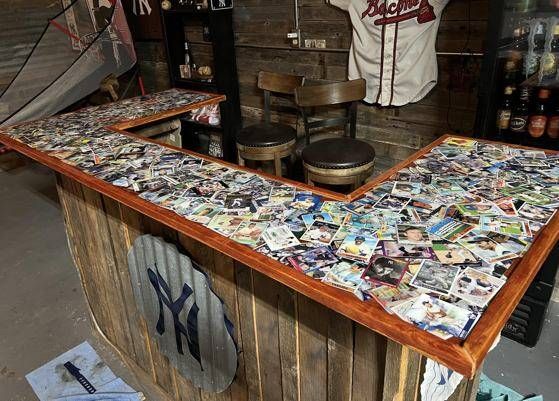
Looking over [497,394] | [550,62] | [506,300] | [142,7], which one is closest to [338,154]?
[550,62]

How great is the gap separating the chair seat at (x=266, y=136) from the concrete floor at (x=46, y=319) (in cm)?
150

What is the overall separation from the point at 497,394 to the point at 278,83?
2.42 meters

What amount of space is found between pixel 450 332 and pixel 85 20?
181 inches

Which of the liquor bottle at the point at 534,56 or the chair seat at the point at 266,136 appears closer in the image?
the liquor bottle at the point at 534,56

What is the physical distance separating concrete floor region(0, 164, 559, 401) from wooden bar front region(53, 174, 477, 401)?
0.44m

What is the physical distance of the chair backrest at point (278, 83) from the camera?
3.24 m

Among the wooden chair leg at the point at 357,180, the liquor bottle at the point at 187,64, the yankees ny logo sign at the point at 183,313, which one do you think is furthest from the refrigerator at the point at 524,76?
the liquor bottle at the point at 187,64

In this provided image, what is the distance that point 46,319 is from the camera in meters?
2.72

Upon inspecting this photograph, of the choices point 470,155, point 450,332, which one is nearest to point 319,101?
point 470,155

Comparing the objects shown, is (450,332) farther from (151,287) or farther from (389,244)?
(151,287)

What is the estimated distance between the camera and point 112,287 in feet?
7.16

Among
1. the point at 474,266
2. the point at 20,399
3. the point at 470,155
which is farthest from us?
the point at 20,399

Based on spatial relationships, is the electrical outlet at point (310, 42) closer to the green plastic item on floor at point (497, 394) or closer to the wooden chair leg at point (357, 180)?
the wooden chair leg at point (357, 180)

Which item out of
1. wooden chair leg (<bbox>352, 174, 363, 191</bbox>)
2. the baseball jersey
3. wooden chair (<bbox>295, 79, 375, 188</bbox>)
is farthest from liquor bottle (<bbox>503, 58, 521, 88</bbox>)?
wooden chair leg (<bbox>352, 174, 363, 191</bbox>)
